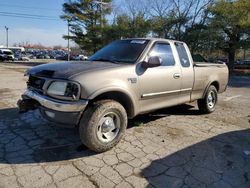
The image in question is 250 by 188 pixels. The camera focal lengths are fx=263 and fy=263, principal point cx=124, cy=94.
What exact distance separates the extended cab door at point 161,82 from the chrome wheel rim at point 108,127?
2.06ft

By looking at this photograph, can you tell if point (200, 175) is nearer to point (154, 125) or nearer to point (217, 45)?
point (154, 125)

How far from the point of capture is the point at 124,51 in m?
4.92

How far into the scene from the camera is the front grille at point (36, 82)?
3.96 m

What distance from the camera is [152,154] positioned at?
399 cm

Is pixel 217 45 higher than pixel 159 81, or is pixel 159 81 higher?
pixel 217 45

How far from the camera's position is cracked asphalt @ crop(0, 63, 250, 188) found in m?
3.24

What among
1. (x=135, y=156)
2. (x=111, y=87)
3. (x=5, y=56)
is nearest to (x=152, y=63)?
(x=111, y=87)

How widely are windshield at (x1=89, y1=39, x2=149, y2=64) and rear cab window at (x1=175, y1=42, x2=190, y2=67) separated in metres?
0.93

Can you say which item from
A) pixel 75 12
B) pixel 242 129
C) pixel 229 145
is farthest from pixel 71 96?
pixel 75 12

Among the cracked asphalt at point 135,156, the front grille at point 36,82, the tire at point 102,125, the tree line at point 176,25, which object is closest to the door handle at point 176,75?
the cracked asphalt at point 135,156

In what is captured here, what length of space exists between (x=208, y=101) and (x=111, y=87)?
3.51 metres

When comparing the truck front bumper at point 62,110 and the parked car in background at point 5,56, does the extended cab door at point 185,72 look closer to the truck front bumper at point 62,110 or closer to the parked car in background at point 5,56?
the truck front bumper at point 62,110

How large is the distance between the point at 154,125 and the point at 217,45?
68.2 feet

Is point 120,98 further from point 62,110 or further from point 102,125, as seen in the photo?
point 62,110
